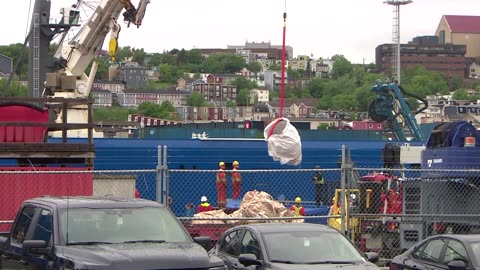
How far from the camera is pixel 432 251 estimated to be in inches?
543

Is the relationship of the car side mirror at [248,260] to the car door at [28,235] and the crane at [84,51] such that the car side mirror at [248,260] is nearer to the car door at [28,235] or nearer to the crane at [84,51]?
the car door at [28,235]

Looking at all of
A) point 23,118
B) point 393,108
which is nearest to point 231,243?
point 23,118

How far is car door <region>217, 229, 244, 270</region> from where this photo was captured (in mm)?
12995

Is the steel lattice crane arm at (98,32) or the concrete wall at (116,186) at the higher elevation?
the steel lattice crane arm at (98,32)

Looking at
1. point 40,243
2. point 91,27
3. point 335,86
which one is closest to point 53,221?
point 40,243

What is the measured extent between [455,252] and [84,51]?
23.6 m

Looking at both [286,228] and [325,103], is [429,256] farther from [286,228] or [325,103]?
[325,103]

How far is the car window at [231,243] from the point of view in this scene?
13.3 m

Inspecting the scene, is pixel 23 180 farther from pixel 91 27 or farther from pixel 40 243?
pixel 91 27

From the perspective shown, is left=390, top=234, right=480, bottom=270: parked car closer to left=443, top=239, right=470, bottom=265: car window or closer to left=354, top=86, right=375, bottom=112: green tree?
left=443, top=239, right=470, bottom=265: car window

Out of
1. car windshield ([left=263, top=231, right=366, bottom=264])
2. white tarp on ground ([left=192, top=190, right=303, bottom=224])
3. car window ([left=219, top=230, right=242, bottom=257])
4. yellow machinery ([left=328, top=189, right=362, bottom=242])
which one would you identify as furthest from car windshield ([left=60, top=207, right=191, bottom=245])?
white tarp on ground ([left=192, top=190, right=303, bottom=224])

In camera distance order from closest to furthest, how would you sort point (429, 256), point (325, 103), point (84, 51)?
1. point (429, 256)
2. point (84, 51)
3. point (325, 103)

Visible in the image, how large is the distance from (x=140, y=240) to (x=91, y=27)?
23.7 metres

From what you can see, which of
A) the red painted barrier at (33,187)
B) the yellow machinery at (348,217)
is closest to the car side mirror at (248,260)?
the yellow machinery at (348,217)
